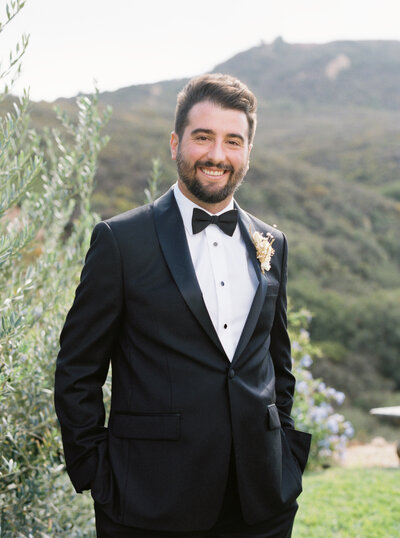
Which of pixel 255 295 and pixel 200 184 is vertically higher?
pixel 200 184

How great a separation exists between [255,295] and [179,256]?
30 centimetres

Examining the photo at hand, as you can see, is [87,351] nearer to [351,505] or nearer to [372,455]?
[351,505]

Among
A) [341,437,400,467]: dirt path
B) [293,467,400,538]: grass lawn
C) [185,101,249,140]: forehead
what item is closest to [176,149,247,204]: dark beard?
[185,101,249,140]: forehead

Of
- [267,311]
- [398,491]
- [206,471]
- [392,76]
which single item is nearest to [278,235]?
[267,311]

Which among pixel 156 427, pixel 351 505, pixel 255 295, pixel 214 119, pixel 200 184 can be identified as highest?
pixel 214 119

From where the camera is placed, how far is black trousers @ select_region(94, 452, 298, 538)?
6.02 feet

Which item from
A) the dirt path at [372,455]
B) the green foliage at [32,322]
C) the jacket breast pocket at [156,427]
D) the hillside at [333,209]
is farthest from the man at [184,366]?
the hillside at [333,209]

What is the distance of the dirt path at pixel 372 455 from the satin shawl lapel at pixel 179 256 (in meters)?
5.45

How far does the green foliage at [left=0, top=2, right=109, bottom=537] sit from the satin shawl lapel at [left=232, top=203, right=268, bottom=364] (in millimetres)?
800

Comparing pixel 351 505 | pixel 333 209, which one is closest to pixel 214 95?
pixel 351 505

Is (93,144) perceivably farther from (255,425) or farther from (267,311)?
(255,425)

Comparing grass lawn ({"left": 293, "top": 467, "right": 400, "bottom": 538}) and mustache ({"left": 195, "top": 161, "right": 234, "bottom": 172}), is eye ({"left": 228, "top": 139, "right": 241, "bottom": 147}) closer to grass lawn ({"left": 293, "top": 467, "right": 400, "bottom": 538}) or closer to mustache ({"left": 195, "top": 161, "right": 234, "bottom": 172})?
mustache ({"left": 195, "top": 161, "right": 234, "bottom": 172})

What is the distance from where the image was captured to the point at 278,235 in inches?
93.7

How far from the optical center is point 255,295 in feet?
6.57
